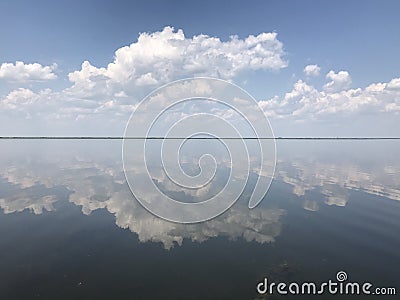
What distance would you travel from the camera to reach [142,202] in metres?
46.6

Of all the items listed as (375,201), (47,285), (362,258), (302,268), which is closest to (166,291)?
(47,285)

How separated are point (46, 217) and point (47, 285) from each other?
18857 millimetres

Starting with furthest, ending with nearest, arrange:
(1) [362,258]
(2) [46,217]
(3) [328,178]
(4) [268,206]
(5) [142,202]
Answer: (3) [328,178]
(5) [142,202]
(4) [268,206]
(2) [46,217]
(1) [362,258]

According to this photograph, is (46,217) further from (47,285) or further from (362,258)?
(362,258)

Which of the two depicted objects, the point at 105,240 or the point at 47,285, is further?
the point at 105,240

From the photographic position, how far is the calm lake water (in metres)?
21.1

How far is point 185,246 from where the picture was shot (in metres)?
28.7

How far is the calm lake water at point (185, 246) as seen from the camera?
21094 millimetres

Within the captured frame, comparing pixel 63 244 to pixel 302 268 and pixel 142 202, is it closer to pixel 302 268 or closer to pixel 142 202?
pixel 142 202

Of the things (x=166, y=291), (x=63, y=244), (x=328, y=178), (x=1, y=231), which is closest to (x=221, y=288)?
(x=166, y=291)

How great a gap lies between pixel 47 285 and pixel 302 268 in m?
21.1

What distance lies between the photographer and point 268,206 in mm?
43688

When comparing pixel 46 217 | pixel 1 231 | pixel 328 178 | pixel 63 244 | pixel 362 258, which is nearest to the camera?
pixel 362 258

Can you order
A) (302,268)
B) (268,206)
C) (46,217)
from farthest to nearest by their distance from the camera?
(268,206)
(46,217)
(302,268)
